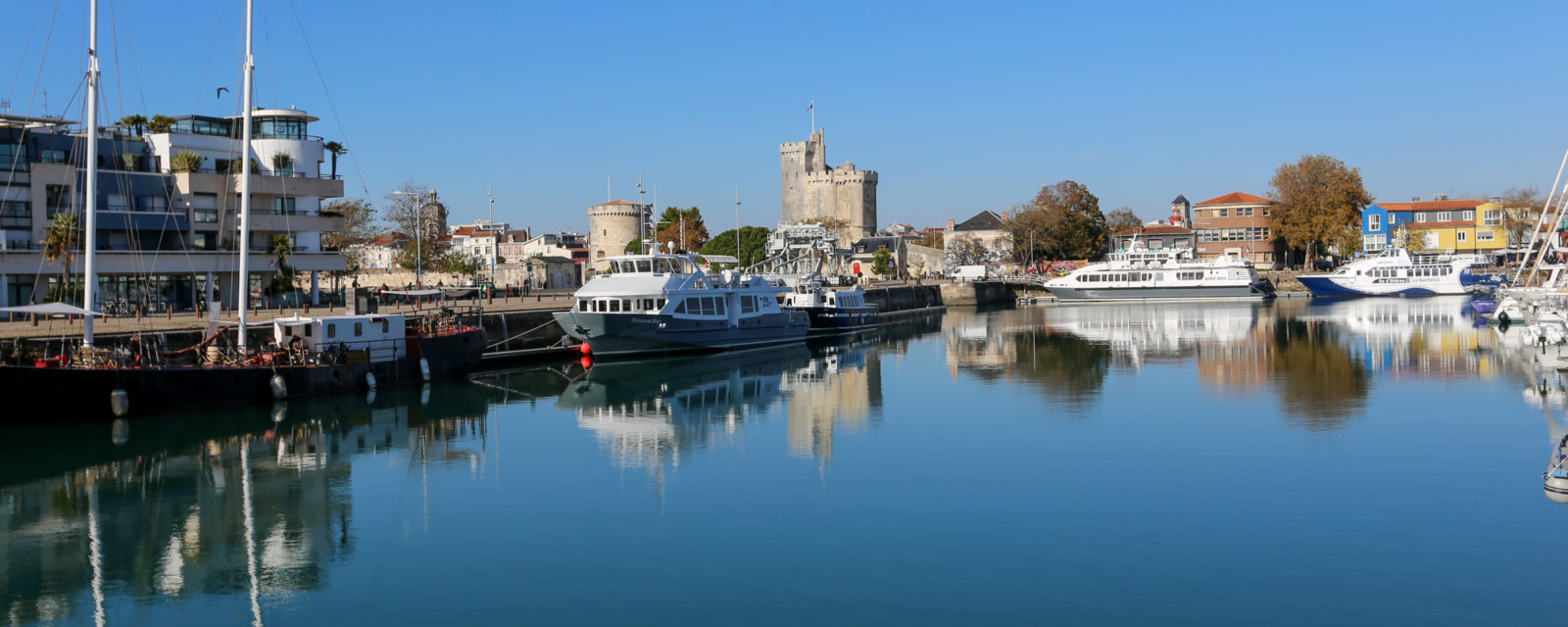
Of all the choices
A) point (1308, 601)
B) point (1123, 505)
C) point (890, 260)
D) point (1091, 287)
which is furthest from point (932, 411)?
point (890, 260)

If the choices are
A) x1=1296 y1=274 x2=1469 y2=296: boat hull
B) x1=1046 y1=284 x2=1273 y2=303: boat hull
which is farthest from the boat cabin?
x1=1296 y1=274 x2=1469 y2=296: boat hull

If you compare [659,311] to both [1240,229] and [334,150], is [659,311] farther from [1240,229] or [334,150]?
[1240,229]

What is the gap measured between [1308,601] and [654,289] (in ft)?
106

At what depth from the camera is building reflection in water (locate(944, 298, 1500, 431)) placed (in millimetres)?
34750

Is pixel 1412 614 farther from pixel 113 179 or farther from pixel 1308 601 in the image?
pixel 113 179

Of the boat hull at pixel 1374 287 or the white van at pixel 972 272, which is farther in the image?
the white van at pixel 972 272

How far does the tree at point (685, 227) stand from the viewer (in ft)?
419

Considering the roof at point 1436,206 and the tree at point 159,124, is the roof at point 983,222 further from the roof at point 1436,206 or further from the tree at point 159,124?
the tree at point 159,124

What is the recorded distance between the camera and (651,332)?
44062mm

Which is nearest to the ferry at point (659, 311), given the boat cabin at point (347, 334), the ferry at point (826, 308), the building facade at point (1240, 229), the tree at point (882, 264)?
the boat cabin at point (347, 334)

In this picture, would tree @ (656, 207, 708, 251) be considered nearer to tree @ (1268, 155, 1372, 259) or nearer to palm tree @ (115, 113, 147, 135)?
tree @ (1268, 155, 1372, 259)

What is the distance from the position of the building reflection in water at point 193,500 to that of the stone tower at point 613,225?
107 meters

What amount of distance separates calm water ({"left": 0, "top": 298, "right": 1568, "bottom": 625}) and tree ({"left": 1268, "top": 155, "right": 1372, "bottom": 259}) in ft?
227

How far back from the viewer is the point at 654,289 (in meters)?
44.4
